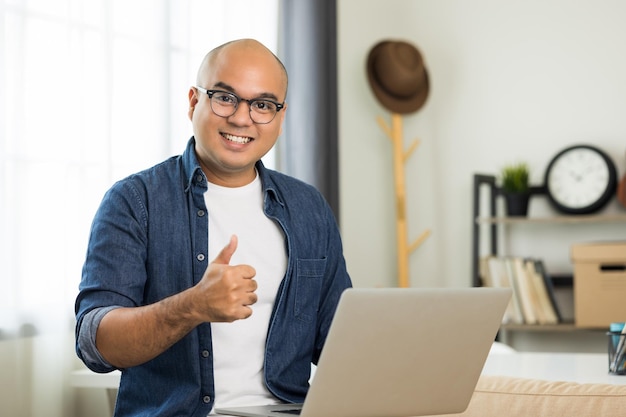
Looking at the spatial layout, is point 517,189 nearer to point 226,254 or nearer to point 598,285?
point 598,285

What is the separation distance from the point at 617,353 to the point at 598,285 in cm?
184

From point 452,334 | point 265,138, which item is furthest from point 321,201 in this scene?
point 452,334

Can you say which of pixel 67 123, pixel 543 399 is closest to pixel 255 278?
pixel 543 399

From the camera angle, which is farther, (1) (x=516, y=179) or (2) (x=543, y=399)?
(1) (x=516, y=179)

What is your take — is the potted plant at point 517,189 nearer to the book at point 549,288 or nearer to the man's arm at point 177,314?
the book at point 549,288

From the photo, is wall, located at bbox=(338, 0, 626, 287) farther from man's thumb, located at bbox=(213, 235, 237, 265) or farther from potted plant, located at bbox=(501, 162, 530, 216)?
man's thumb, located at bbox=(213, 235, 237, 265)

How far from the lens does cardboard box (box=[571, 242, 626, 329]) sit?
355 centimetres

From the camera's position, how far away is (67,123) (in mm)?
2502

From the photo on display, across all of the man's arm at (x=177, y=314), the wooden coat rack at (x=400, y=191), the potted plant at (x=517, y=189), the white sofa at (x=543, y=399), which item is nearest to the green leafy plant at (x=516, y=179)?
the potted plant at (x=517, y=189)

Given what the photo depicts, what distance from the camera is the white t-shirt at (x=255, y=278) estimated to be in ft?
4.95

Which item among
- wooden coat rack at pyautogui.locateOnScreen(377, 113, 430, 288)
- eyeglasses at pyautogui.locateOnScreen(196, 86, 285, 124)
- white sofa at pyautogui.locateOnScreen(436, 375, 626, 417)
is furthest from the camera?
wooden coat rack at pyautogui.locateOnScreen(377, 113, 430, 288)

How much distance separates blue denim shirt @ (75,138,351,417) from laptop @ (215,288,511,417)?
118mm

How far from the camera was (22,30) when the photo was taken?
2346 mm

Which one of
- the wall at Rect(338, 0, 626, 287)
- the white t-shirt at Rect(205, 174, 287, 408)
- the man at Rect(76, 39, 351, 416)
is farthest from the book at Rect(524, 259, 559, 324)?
the white t-shirt at Rect(205, 174, 287, 408)
